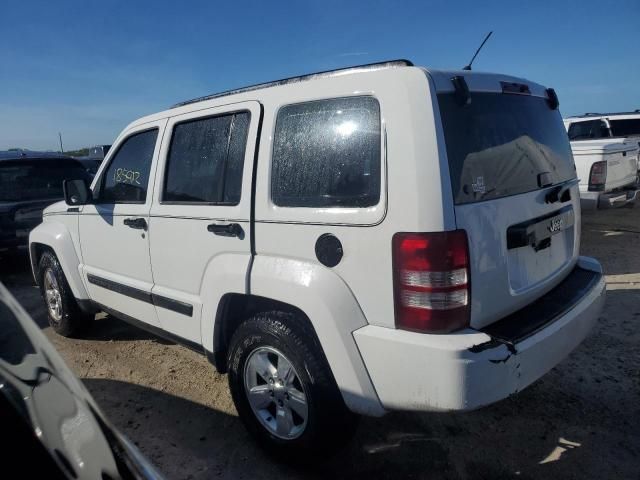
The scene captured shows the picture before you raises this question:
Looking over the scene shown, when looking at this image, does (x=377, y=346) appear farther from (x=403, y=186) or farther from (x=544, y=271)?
(x=544, y=271)

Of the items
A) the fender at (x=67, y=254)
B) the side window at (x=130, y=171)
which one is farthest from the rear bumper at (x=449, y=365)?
the fender at (x=67, y=254)

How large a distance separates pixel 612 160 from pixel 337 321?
21.4 feet

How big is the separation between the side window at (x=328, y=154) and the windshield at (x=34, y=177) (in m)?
5.94

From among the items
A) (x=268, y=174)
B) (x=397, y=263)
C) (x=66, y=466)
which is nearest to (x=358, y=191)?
(x=397, y=263)

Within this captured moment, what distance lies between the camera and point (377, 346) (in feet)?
6.72

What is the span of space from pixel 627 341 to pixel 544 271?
1866 mm

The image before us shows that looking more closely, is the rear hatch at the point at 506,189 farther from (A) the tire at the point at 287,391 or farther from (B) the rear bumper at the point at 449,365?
(A) the tire at the point at 287,391

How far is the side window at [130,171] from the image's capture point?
335 centimetres

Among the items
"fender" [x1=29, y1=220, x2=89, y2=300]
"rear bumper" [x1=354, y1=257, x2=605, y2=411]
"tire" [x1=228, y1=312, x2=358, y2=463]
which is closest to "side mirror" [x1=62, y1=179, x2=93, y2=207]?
"fender" [x1=29, y1=220, x2=89, y2=300]

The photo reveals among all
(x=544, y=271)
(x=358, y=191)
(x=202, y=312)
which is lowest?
(x=202, y=312)

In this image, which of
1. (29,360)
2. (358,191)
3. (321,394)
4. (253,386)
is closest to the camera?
(29,360)

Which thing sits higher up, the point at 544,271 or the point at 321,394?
the point at 544,271

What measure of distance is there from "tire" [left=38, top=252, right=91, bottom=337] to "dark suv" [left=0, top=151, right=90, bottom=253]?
8.15 feet

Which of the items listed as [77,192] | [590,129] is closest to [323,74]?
[77,192]
